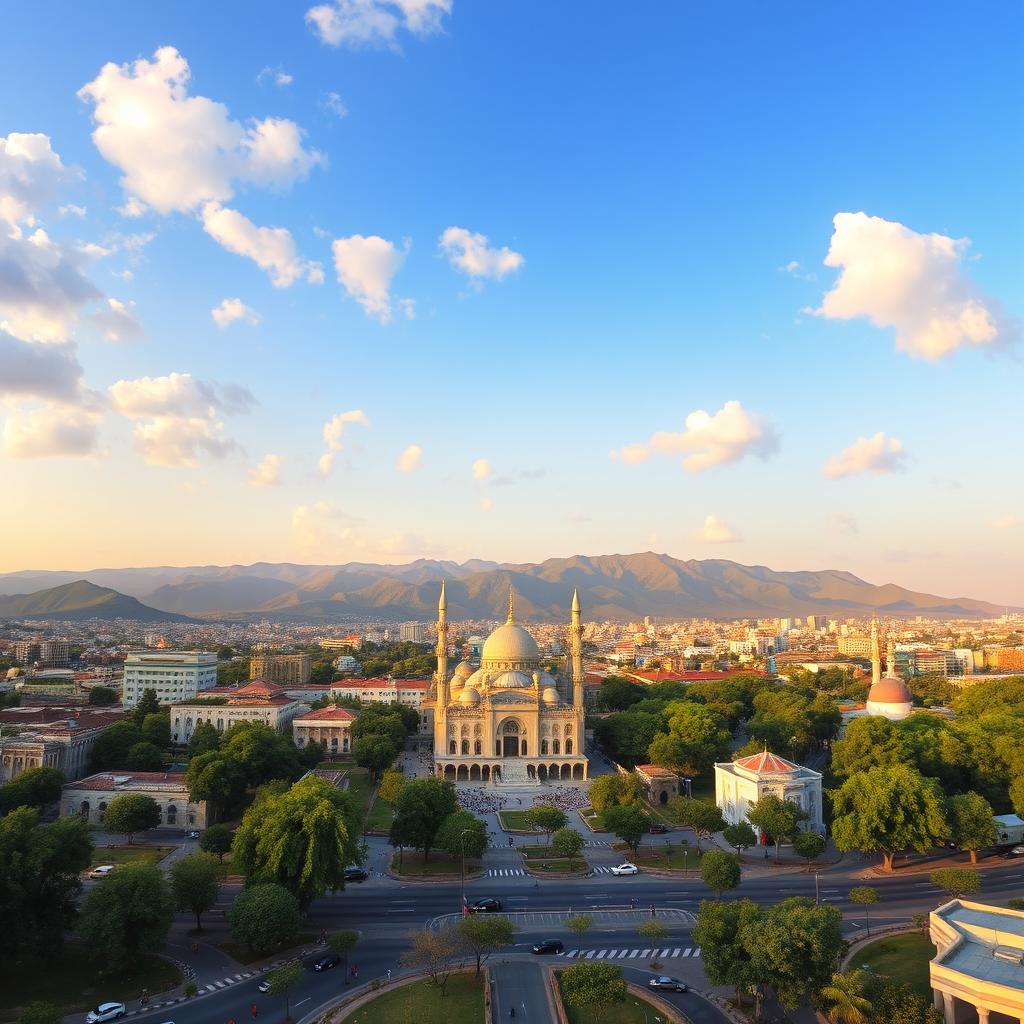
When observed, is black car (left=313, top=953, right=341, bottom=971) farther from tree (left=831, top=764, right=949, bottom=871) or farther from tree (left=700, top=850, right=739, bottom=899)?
tree (left=831, top=764, right=949, bottom=871)

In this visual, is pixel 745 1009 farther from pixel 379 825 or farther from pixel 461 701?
pixel 461 701

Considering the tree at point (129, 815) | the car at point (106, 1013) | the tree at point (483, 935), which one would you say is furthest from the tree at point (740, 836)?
the tree at point (129, 815)

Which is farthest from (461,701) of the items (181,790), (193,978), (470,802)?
(193,978)

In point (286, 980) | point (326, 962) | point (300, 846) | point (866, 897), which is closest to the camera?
point (286, 980)

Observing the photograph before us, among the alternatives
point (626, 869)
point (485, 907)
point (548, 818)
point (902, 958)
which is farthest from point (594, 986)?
point (548, 818)

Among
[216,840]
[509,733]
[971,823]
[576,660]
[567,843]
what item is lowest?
[509,733]

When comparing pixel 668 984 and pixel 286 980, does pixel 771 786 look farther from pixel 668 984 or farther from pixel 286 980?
pixel 286 980

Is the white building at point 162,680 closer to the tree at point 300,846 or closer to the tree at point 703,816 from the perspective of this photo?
the tree at point 300,846

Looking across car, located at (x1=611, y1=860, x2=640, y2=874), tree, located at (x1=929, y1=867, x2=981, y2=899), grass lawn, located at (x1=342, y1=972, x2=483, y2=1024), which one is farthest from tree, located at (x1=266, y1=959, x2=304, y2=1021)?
tree, located at (x1=929, y1=867, x2=981, y2=899)
